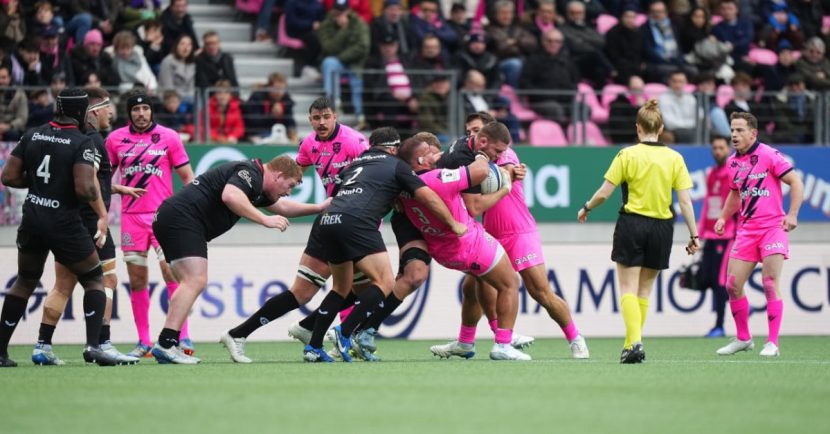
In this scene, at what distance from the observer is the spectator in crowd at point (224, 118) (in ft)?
61.2

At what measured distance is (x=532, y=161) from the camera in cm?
1942

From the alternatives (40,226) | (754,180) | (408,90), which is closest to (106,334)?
(40,226)

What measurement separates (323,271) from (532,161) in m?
7.66

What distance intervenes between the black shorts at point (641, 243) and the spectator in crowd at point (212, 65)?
28.6ft

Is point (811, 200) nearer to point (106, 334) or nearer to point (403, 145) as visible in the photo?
point (403, 145)

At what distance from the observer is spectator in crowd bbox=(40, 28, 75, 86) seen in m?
18.4

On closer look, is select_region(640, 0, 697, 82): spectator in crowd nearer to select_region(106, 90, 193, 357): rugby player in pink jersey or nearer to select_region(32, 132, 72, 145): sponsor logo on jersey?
select_region(106, 90, 193, 357): rugby player in pink jersey


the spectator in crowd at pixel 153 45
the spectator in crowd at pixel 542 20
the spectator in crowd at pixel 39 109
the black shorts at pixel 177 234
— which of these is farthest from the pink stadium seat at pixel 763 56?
the black shorts at pixel 177 234

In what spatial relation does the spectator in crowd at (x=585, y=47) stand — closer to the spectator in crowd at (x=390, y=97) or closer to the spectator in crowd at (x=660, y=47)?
the spectator in crowd at (x=660, y=47)

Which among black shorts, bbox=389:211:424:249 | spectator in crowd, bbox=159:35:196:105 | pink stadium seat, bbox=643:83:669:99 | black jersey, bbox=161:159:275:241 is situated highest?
spectator in crowd, bbox=159:35:196:105

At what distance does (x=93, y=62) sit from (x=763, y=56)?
1092cm

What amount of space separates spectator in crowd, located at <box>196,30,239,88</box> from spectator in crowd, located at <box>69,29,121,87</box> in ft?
3.67

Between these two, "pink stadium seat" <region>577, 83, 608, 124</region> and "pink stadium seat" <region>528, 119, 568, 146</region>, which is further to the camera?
"pink stadium seat" <region>577, 83, 608, 124</region>

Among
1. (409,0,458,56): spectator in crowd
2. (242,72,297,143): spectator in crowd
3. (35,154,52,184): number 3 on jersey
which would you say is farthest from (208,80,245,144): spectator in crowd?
(35,154,52,184): number 3 on jersey
